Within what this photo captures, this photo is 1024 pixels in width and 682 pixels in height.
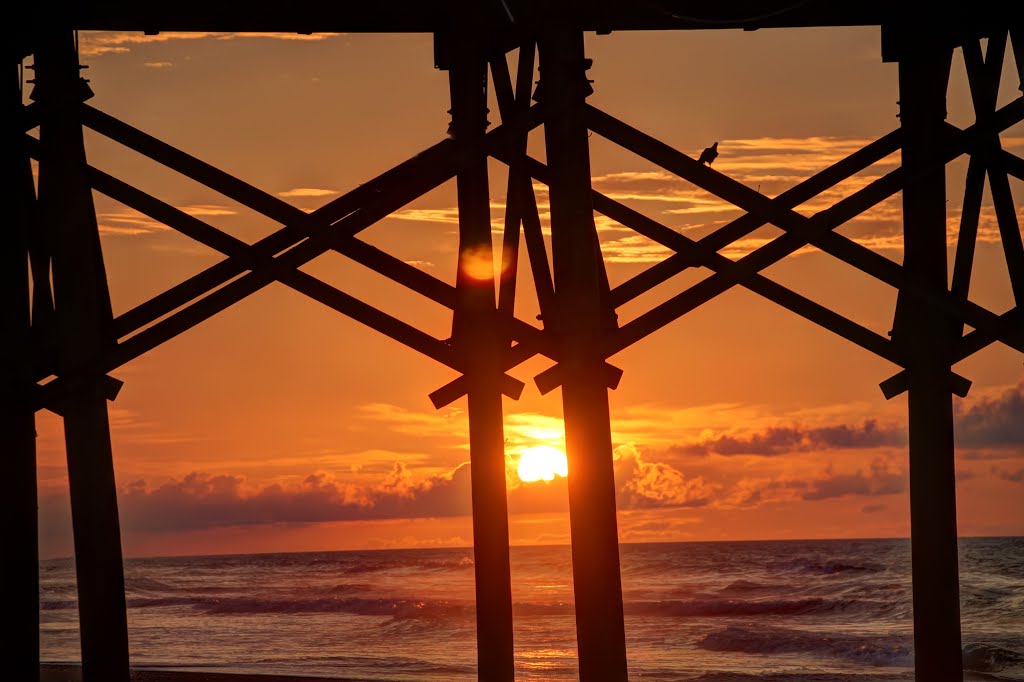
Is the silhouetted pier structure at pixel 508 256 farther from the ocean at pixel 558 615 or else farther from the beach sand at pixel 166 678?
the ocean at pixel 558 615

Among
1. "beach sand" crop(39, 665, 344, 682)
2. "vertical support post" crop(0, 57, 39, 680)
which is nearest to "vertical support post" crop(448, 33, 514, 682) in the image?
"vertical support post" crop(0, 57, 39, 680)

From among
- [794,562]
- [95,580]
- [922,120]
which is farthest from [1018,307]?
[794,562]

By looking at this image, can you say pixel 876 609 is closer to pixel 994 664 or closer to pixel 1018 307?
pixel 994 664

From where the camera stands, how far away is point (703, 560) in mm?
52438

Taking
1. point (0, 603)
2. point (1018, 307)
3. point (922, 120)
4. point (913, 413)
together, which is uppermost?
point (922, 120)

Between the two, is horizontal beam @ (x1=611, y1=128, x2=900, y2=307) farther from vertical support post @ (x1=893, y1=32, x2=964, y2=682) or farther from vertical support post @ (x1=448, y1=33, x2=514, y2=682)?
vertical support post @ (x1=448, y1=33, x2=514, y2=682)

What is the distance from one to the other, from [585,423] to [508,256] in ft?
4.75

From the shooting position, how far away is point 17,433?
7.60 meters

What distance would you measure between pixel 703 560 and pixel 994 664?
3074cm

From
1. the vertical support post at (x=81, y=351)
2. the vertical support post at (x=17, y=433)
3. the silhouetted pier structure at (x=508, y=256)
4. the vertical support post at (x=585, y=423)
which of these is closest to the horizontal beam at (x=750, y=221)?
the silhouetted pier structure at (x=508, y=256)

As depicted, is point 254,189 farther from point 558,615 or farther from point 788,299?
point 558,615

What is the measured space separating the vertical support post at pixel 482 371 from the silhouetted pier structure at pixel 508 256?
0.01 meters

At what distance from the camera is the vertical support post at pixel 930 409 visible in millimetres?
8125

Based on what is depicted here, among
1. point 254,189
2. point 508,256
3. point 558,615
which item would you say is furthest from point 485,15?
point 558,615
